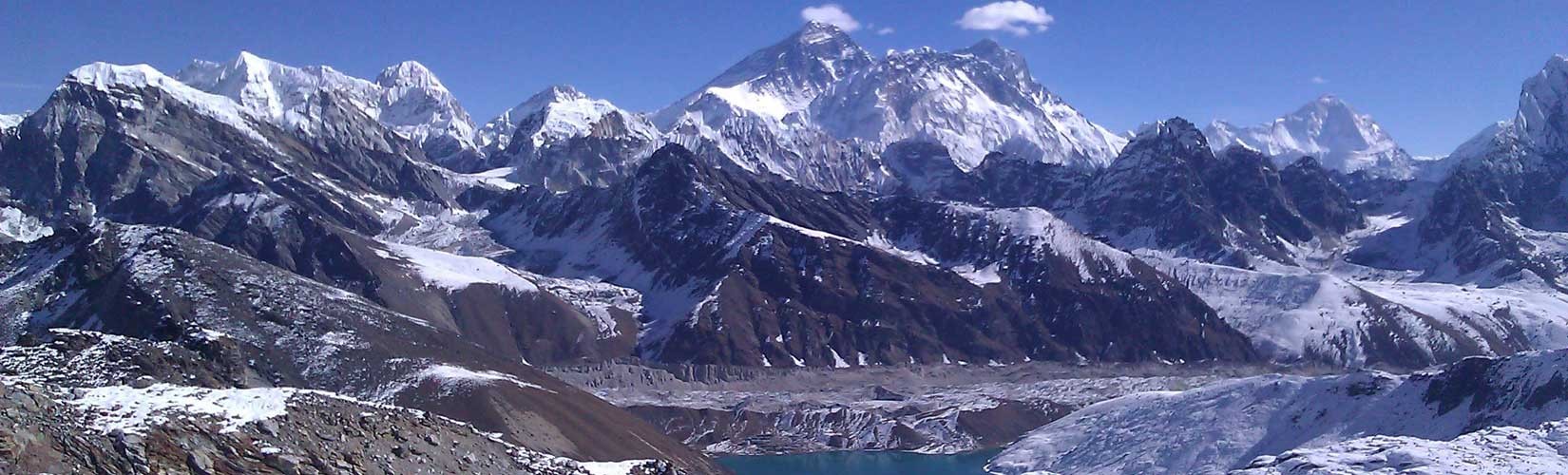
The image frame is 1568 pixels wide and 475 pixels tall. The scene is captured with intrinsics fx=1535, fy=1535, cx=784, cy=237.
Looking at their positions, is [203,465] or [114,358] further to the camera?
[114,358]

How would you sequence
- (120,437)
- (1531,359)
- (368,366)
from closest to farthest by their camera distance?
(120,437) < (1531,359) < (368,366)

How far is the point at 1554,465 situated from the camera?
104 m

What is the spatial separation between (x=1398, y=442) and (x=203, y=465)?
8784 cm

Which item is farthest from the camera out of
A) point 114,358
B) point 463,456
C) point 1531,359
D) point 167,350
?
point 1531,359

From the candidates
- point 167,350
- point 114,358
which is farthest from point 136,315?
point 114,358

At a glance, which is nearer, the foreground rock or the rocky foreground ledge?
the foreground rock

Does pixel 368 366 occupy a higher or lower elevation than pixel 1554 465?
higher

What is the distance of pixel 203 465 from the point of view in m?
59.8

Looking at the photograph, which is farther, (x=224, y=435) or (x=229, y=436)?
(x=229, y=436)

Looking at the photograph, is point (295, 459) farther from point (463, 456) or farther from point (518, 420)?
point (518, 420)

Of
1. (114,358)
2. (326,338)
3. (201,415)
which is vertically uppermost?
(326,338)

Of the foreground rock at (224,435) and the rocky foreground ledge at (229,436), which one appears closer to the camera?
the foreground rock at (224,435)

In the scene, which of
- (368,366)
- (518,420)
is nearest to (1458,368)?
(518,420)

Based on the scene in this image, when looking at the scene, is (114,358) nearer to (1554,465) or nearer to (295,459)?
(295,459)
